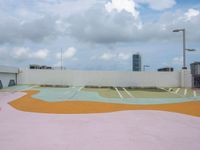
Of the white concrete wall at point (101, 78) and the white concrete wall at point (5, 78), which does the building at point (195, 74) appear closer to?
the white concrete wall at point (101, 78)

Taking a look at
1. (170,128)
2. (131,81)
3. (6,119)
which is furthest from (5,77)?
(170,128)

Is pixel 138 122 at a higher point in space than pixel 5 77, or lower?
lower

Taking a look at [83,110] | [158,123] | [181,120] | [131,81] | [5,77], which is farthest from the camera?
[131,81]

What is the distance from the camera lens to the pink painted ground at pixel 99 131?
6.60 m

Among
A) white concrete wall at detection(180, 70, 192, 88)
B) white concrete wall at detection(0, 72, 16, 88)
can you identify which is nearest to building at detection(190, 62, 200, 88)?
white concrete wall at detection(180, 70, 192, 88)

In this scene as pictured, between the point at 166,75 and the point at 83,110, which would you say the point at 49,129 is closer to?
the point at 83,110

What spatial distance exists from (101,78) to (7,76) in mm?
8501

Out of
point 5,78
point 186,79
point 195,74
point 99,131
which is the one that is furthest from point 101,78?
point 99,131

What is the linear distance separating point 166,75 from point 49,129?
19.0 m

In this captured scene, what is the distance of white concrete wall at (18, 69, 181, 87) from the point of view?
24984mm

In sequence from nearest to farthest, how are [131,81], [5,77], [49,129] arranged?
[49,129]
[5,77]
[131,81]

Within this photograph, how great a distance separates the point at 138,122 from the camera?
9727mm

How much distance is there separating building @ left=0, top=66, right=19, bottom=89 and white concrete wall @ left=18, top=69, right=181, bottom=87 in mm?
657

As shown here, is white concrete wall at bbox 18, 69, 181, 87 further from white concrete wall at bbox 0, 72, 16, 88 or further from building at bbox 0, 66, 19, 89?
white concrete wall at bbox 0, 72, 16, 88
